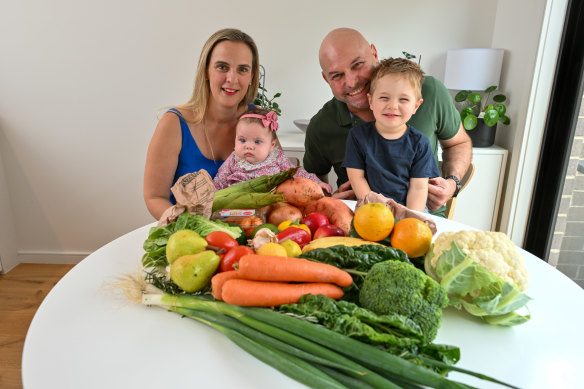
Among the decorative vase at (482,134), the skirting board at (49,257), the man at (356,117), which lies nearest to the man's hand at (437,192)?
the man at (356,117)

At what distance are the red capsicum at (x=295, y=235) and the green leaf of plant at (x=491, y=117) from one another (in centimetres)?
216

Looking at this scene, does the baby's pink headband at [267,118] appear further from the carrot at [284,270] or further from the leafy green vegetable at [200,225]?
the carrot at [284,270]

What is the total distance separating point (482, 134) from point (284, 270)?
98.0 inches

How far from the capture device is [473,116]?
2914 millimetres

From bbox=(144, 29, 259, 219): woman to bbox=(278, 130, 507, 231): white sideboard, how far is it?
796mm

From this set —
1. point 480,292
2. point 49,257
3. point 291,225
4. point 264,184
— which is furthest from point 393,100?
point 49,257

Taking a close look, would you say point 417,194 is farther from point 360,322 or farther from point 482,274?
point 360,322

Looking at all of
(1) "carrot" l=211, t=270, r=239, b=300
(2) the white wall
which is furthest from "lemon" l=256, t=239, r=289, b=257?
(2) the white wall

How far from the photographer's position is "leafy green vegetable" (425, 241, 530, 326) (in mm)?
959

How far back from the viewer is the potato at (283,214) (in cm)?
154

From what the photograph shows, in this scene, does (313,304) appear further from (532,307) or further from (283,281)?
(532,307)

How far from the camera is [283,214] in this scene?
1535mm

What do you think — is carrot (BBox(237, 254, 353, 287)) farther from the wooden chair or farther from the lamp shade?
the lamp shade

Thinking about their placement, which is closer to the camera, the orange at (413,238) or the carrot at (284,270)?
the carrot at (284,270)
